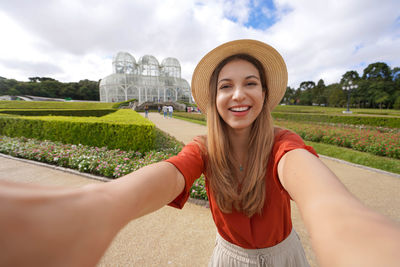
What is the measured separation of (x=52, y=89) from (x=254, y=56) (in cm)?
7630

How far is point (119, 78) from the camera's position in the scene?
1642 inches

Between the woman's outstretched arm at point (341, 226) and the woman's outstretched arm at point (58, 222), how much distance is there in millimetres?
641

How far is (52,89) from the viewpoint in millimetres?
58844

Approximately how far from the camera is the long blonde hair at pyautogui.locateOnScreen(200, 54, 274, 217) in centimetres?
127

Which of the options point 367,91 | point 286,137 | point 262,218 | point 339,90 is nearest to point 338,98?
point 339,90

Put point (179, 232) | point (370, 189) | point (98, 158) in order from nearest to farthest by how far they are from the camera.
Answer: point (179, 232) → point (370, 189) → point (98, 158)

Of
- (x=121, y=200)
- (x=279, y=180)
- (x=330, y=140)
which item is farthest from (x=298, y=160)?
(x=330, y=140)

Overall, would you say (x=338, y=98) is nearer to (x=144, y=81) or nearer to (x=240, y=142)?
(x=144, y=81)

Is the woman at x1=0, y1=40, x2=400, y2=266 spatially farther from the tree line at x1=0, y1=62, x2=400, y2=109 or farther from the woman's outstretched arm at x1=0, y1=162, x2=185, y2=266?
the tree line at x1=0, y1=62, x2=400, y2=109

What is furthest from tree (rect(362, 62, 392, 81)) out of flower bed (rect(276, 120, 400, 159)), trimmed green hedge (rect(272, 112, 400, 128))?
flower bed (rect(276, 120, 400, 159))

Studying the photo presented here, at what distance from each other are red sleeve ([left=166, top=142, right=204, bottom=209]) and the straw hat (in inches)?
28.7

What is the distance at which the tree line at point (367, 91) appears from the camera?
1618 inches

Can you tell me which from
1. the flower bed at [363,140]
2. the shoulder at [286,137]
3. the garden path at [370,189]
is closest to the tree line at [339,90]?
the flower bed at [363,140]

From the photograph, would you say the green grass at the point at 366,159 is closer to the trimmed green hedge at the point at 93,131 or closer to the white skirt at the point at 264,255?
the white skirt at the point at 264,255
